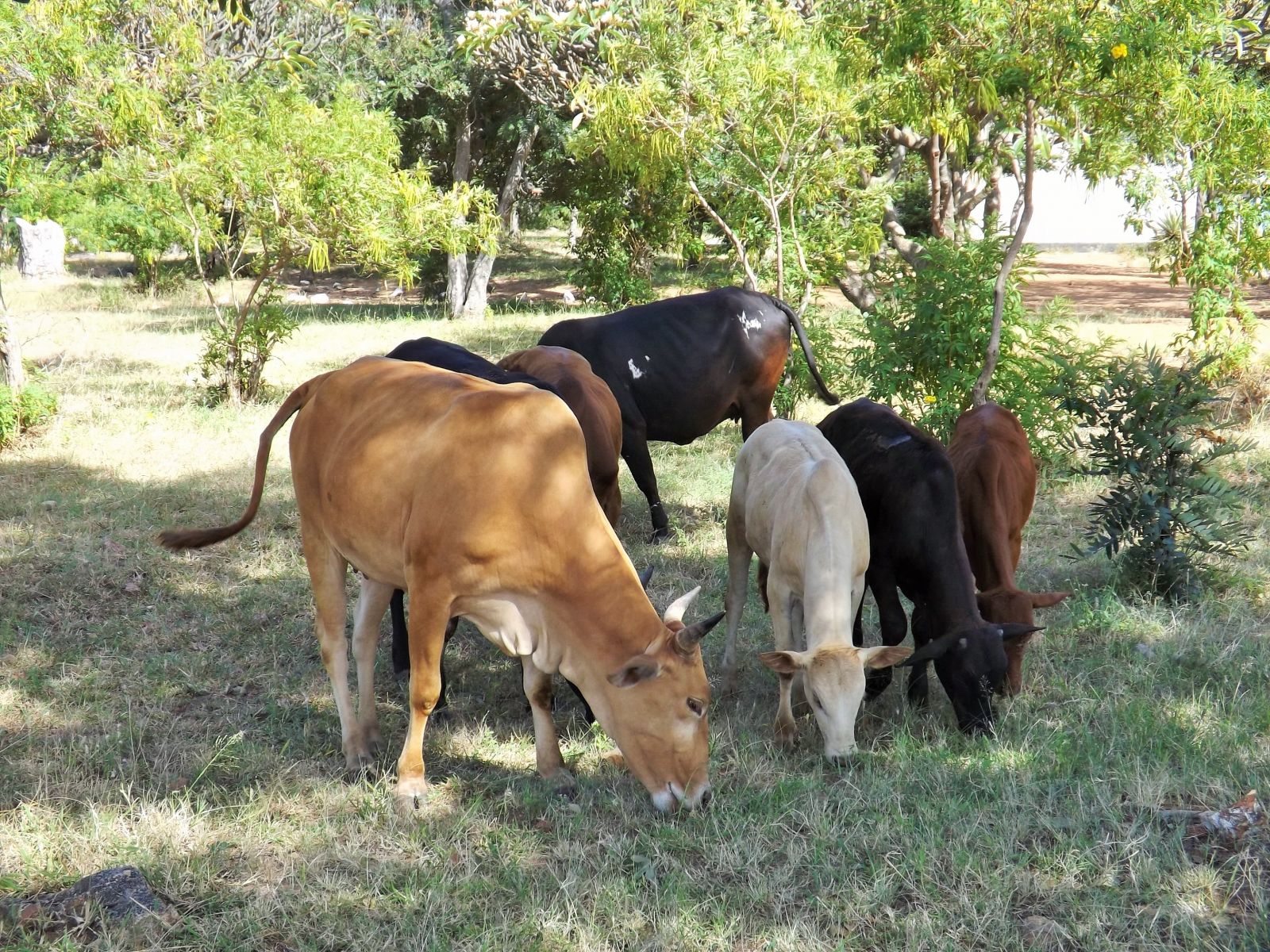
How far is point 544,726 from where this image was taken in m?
4.55

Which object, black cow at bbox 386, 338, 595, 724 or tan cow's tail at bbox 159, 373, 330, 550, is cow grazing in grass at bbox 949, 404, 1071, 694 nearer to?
black cow at bbox 386, 338, 595, 724

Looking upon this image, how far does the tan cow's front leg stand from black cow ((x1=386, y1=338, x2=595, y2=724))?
0.52 meters

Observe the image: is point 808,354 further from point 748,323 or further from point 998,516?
point 998,516

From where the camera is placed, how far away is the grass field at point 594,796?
350 centimetres

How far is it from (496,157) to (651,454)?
42.8 feet

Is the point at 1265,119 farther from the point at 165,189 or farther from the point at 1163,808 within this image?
the point at 165,189

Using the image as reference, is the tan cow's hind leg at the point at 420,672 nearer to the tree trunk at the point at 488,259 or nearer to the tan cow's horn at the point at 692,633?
the tan cow's horn at the point at 692,633

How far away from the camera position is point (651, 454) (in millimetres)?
10438

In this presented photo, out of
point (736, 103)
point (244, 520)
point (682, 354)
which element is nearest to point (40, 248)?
point (736, 103)

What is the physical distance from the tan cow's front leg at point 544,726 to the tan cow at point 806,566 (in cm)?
88

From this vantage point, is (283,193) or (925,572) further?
(283,193)

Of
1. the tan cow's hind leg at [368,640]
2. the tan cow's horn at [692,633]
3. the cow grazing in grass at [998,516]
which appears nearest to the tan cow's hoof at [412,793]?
the tan cow's hind leg at [368,640]

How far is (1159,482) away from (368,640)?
14.1 ft

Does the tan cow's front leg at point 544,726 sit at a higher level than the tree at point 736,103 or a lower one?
lower
